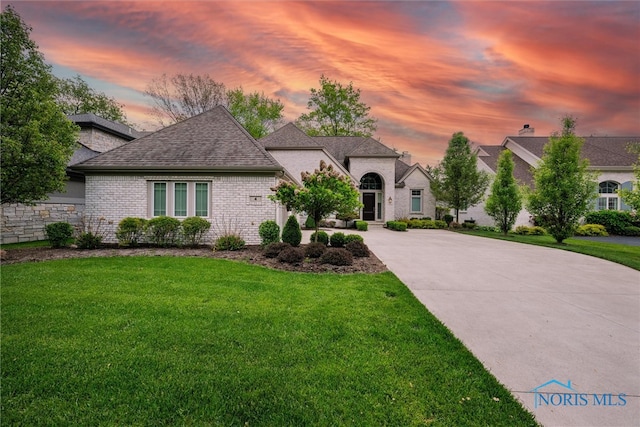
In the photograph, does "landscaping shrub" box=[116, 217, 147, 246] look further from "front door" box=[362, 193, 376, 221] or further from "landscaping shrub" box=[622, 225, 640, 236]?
"landscaping shrub" box=[622, 225, 640, 236]

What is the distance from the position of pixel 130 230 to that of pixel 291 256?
260 inches

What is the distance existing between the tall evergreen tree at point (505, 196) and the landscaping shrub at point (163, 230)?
17.7 meters

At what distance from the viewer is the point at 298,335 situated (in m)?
3.44

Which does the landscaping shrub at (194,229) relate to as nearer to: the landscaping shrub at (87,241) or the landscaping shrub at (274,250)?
the landscaping shrub at (87,241)

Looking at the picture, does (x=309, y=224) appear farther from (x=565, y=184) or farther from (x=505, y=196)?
(x=565, y=184)

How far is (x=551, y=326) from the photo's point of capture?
3.90m

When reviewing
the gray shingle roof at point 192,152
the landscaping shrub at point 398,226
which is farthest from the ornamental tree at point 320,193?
the landscaping shrub at point 398,226

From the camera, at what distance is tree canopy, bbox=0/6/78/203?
7637mm

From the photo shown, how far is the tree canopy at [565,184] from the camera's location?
40.9 ft

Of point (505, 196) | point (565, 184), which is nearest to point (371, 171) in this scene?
point (505, 196)

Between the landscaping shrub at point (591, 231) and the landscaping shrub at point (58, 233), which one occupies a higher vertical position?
the landscaping shrub at point (58, 233)

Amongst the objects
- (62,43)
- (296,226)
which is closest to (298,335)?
(296,226)

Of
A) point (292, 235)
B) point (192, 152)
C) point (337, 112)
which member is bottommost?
point (292, 235)

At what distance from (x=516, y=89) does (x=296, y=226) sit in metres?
10.7
